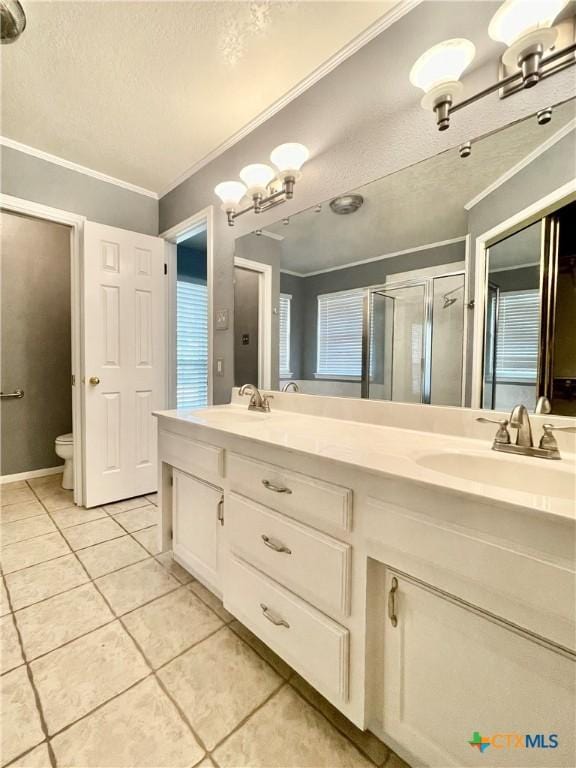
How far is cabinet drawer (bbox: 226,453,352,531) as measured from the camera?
2.89ft

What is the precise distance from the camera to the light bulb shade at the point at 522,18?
2.94ft

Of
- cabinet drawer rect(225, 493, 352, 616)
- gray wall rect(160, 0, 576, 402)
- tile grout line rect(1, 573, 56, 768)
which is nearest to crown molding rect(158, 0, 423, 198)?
gray wall rect(160, 0, 576, 402)

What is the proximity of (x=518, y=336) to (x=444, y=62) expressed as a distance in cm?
89

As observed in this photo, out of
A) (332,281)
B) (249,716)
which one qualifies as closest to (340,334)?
(332,281)

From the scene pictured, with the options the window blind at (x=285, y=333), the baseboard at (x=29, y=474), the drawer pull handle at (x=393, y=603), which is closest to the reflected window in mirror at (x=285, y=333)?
the window blind at (x=285, y=333)

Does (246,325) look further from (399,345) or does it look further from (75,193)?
(75,193)

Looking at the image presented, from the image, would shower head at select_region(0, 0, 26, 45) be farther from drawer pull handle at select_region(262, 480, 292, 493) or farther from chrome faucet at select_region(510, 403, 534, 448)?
chrome faucet at select_region(510, 403, 534, 448)

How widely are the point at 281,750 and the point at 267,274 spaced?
194 centimetres

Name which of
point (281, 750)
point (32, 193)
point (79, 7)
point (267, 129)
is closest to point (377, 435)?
point (281, 750)

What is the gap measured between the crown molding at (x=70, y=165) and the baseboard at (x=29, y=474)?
101 inches

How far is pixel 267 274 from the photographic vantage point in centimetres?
193

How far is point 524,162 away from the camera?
106 centimetres

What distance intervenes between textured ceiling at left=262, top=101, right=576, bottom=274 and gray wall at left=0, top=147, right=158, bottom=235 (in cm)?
166

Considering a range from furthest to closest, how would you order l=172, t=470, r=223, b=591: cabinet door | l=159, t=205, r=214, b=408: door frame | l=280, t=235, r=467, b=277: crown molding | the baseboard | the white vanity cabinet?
1. the baseboard
2. l=159, t=205, r=214, b=408: door frame
3. l=172, t=470, r=223, b=591: cabinet door
4. l=280, t=235, r=467, b=277: crown molding
5. the white vanity cabinet
